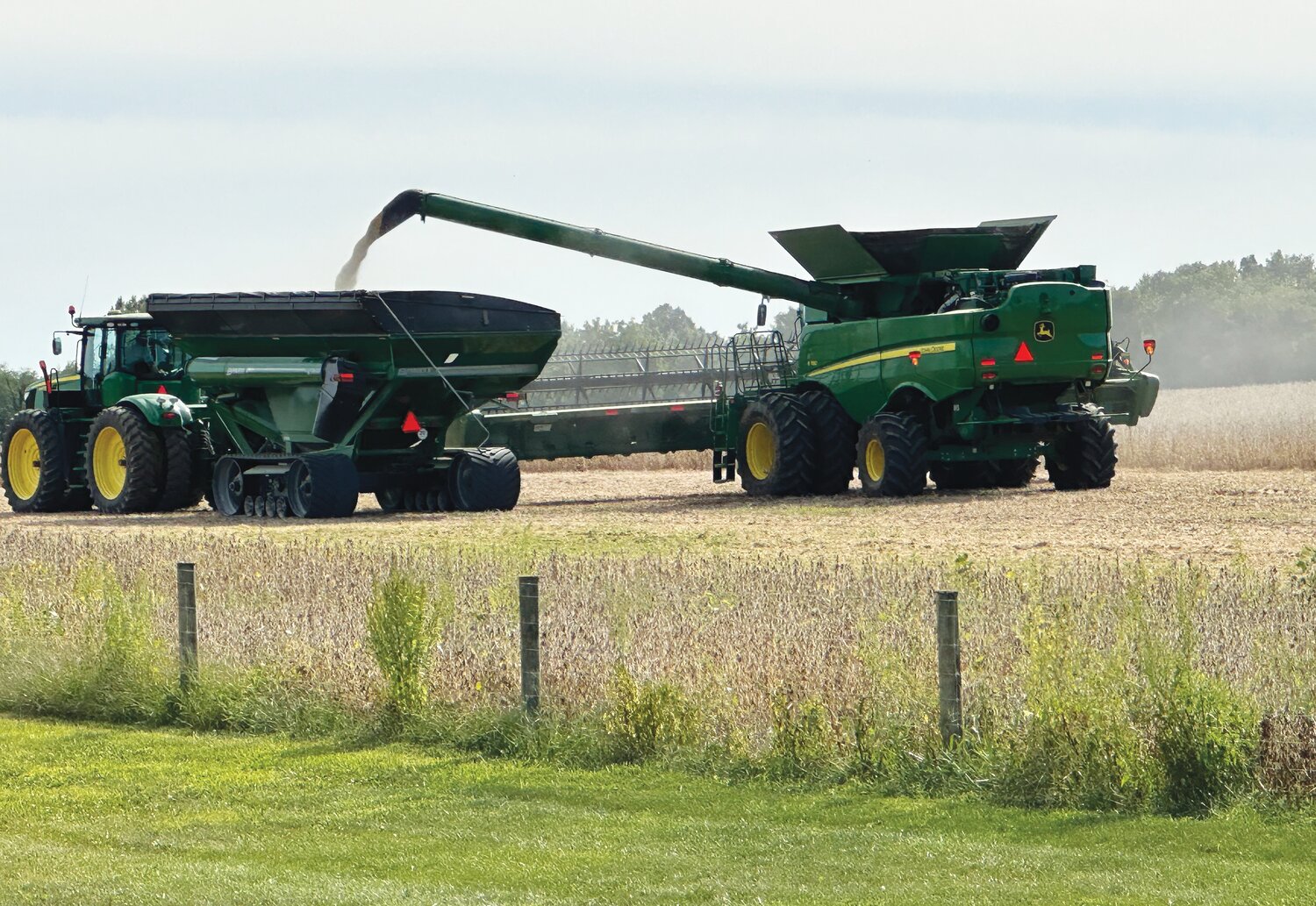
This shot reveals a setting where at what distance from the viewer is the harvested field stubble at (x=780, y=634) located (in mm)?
8227

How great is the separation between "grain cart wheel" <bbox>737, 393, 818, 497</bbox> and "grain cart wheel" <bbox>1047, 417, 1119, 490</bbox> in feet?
9.96

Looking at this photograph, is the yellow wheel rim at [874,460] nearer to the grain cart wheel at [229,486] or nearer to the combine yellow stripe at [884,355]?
the combine yellow stripe at [884,355]

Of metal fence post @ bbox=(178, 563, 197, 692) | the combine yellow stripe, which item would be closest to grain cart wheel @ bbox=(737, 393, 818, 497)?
the combine yellow stripe

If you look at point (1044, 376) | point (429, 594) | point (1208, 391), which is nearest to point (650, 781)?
point (429, 594)

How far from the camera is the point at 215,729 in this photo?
33.2ft

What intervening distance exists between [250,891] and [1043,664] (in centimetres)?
346

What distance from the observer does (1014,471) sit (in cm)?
2428

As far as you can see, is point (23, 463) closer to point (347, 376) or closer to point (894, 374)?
point (347, 376)

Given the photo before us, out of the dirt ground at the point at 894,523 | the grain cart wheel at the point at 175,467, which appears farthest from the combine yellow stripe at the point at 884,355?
the grain cart wheel at the point at 175,467

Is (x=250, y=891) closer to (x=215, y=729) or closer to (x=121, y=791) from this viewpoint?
(x=121, y=791)

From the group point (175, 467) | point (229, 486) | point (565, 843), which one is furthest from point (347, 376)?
point (565, 843)

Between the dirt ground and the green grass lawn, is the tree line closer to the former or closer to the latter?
the dirt ground

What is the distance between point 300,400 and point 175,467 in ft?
9.25

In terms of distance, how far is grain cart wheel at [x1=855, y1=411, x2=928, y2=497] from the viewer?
21.9 meters
